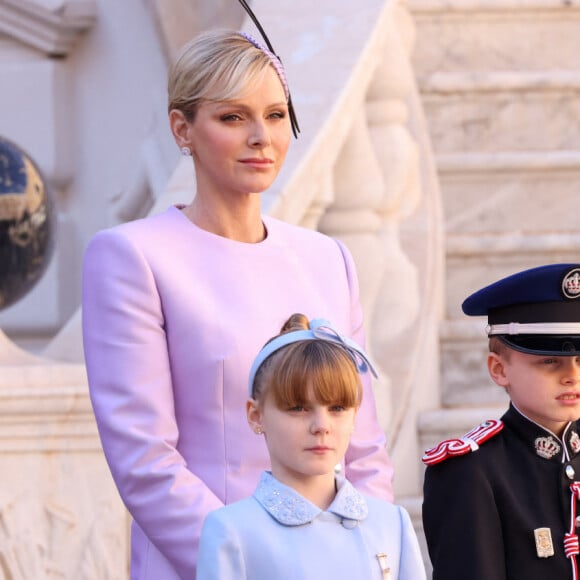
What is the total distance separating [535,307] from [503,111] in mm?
3185

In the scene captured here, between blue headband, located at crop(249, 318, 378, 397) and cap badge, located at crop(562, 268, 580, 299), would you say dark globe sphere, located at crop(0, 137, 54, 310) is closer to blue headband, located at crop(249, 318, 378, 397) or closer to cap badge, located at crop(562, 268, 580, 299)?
cap badge, located at crop(562, 268, 580, 299)

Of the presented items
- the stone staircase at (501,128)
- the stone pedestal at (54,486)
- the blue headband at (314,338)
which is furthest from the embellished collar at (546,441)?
the stone staircase at (501,128)

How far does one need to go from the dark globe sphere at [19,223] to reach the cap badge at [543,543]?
9.39ft

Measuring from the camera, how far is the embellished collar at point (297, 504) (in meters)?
2.33

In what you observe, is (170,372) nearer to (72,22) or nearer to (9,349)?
(9,349)

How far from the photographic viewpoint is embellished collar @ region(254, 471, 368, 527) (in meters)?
2.33

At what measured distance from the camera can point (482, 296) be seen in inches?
113

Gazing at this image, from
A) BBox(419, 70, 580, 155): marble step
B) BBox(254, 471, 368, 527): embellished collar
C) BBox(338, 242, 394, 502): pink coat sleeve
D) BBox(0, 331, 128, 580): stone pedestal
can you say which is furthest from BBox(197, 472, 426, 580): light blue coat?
BBox(419, 70, 580, 155): marble step

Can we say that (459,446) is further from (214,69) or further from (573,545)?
(214,69)

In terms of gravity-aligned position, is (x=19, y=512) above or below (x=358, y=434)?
below

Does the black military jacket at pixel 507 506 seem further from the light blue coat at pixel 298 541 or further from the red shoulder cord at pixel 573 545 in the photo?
the light blue coat at pixel 298 541

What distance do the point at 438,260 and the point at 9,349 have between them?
192cm

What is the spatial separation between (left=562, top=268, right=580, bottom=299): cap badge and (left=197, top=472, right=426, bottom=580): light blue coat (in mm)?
626

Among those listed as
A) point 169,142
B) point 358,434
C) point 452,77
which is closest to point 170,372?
point 358,434
